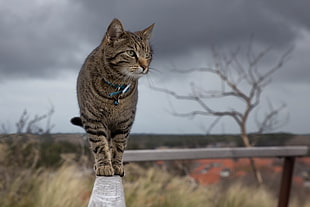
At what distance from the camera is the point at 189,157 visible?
3324 mm

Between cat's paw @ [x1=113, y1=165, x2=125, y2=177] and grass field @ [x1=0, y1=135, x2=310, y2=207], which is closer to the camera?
cat's paw @ [x1=113, y1=165, x2=125, y2=177]

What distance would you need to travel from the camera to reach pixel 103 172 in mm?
1397

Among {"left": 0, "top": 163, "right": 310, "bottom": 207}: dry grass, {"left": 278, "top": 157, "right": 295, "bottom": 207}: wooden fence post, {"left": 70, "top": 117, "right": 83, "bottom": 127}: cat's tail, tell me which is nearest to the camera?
{"left": 70, "top": 117, "right": 83, "bottom": 127}: cat's tail

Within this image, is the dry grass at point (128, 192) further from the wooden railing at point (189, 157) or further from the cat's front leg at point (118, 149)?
the cat's front leg at point (118, 149)

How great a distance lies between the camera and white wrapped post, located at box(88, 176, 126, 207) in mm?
993

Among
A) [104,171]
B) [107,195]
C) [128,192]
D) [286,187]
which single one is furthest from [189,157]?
[107,195]

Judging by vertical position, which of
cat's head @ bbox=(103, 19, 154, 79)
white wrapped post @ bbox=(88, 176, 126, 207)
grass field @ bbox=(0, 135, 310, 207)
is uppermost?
cat's head @ bbox=(103, 19, 154, 79)

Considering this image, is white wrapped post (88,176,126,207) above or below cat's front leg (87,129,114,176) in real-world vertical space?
below

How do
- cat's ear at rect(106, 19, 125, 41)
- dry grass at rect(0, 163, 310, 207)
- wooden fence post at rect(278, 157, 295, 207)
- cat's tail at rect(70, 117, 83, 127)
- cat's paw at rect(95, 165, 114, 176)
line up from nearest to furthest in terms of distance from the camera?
cat's ear at rect(106, 19, 125, 41), cat's paw at rect(95, 165, 114, 176), cat's tail at rect(70, 117, 83, 127), dry grass at rect(0, 163, 310, 207), wooden fence post at rect(278, 157, 295, 207)

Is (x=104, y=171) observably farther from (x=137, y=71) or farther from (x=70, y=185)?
(x=70, y=185)

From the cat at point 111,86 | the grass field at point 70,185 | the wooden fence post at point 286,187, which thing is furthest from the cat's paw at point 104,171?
the wooden fence post at point 286,187

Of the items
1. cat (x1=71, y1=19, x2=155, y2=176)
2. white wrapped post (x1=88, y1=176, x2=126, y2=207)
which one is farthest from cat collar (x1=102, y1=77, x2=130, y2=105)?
white wrapped post (x1=88, y1=176, x2=126, y2=207)

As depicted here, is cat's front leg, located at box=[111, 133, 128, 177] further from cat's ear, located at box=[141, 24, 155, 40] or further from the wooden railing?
cat's ear, located at box=[141, 24, 155, 40]

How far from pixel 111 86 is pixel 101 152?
0.88ft
